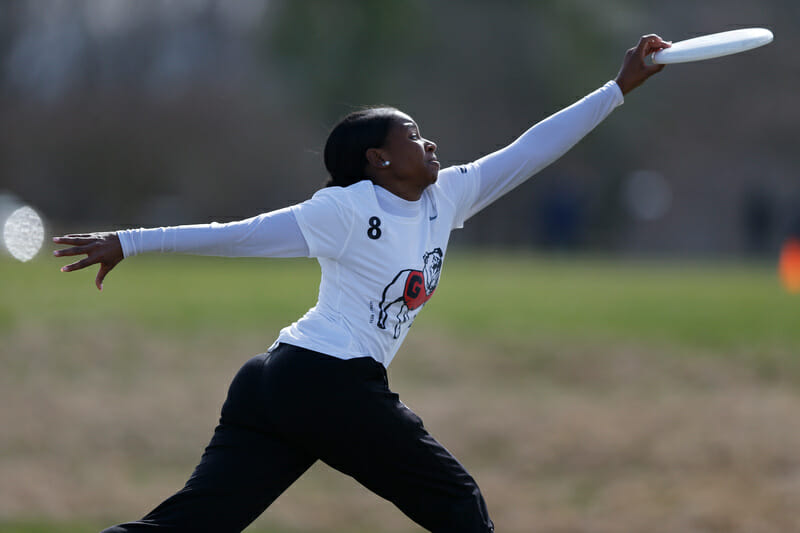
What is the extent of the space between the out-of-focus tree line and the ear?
1074 inches

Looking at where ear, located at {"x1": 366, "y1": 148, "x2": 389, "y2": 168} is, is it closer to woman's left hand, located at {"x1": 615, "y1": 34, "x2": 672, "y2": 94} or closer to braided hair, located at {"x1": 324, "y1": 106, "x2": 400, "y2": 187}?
braided hair, located at {"x1": 324, "y1": 106, "x2": 400, "y2": 187}

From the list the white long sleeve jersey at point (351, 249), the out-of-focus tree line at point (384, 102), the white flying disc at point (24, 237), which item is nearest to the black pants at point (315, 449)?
the white long sleeve jersey at point (351, 249)

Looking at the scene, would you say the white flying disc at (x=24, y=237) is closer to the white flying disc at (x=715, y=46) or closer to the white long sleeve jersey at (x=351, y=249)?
the white long sleeve jersey at (x=351, y=249)

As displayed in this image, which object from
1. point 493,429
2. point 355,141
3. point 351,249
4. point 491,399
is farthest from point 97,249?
point 491,399

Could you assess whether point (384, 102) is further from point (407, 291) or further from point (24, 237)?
point (407, 291)

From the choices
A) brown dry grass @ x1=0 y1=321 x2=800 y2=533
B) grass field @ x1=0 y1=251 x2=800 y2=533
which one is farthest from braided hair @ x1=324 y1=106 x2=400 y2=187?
brown dry grass @ x1=0 y1=321 x2=800 y2=533

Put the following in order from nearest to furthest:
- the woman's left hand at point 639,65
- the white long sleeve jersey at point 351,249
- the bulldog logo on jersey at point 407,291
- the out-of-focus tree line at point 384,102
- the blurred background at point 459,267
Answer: the white long sleeve jersey at point 351,249, the bulldog logo on jersey at point 407,291, the woman's left hand at point 639,65, the blurred background at point 459,267, the out-of-focus tree line at point 384,102

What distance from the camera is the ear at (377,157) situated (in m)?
4.16

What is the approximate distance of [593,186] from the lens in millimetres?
39969

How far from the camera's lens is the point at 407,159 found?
414 cm

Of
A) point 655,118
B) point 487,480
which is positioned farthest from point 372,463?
point 655,118

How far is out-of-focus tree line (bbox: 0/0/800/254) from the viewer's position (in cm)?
3331

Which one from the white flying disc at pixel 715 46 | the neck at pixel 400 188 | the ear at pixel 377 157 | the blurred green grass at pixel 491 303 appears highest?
the blurred green grass at pixel 491 303

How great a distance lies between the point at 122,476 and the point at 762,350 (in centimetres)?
740
